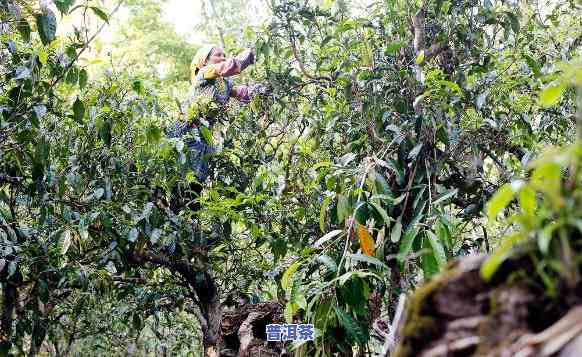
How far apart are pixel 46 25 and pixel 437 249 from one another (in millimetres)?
1639

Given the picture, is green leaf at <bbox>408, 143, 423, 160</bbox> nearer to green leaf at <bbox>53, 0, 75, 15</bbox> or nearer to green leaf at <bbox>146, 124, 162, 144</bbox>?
green leaf at <bbox>146, 124, 162, 144</bbox>

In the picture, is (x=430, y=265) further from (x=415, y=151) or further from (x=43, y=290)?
(x=43, y=290)

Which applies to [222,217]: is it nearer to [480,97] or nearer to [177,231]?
[177,231]

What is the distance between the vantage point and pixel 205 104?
363cm

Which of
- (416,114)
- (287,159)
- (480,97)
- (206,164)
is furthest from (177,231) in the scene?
(480,97)

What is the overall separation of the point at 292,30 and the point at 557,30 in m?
1.51

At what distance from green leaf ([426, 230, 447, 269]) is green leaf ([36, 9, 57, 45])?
5.13ft

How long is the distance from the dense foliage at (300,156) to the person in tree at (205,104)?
0.28 ft

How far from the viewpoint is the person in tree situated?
11.8 feet

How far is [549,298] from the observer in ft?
2.19

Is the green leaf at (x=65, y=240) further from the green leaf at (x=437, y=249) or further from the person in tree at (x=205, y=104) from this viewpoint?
the green leaf at (x=437, y=249)

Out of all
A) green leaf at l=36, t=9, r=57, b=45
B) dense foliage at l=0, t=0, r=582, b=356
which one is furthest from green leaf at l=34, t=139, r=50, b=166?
green leaf at l=36, t=9, r=57, b=45

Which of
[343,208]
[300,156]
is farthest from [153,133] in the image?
[343,208]

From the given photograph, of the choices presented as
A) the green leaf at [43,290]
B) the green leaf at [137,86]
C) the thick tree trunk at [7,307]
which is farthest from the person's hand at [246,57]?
the thick tree trunk at [7,307]
